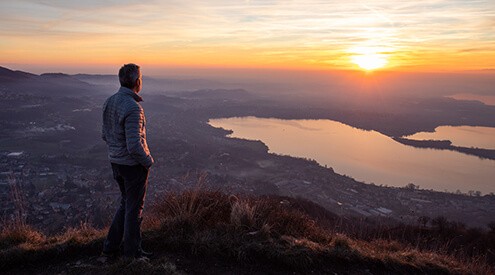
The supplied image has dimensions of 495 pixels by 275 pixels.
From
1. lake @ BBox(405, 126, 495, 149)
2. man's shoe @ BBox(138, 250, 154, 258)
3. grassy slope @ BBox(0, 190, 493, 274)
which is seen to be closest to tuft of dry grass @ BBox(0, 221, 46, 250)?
grassy slope @ BBox(0, 190, 493, 274)

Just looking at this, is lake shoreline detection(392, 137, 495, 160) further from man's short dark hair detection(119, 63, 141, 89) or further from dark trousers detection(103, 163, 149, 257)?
man's short dark hair detection(119, 63, 141, 89)

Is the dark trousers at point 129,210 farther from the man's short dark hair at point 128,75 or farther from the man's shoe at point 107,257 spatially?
the man's short dark hair at point 128,75

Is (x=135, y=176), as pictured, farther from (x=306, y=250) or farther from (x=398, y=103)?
(x=398, y=103)

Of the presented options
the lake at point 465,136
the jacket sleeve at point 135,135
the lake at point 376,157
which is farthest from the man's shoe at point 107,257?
the lake at point 465,136

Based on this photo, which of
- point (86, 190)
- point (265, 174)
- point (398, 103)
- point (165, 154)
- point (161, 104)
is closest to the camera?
point (86, 190)

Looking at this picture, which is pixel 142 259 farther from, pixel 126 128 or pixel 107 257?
pixel 126 128

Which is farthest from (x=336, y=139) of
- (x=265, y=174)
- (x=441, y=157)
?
(x=265, y=174)

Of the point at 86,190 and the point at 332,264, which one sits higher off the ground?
the point at 332,264
